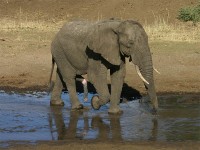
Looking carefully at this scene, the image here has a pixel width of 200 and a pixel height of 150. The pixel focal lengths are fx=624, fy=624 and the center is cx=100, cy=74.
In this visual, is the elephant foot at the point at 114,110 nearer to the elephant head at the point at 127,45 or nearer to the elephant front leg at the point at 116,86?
the elephant front leg at the point at 116,86

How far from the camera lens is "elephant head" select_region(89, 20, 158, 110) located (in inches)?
436

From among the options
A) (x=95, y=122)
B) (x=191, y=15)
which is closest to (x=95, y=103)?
(x=95, y=122)

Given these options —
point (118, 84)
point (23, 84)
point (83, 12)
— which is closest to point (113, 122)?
point (118, 84)

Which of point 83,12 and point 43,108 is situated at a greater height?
point 83,12

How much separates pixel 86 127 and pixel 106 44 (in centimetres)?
167

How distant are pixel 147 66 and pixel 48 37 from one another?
39.3ft

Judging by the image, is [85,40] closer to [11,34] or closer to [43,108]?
[43,108]

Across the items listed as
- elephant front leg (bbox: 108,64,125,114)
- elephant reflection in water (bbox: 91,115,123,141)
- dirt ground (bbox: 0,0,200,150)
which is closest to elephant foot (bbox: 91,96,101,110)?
elephant front leg (bbox: 108,64,125,114)

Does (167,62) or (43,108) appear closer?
(43,108)

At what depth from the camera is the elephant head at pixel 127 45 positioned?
36.3 ft

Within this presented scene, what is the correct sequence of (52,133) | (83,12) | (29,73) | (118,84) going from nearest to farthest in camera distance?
(52,133)
(118,84)
(29,73)
(83,12)

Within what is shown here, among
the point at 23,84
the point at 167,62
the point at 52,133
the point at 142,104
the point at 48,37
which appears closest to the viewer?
the point at 52,133

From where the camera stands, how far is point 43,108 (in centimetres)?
1269

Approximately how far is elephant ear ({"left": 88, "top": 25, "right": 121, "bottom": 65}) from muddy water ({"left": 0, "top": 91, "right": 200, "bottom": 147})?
3.72ft
